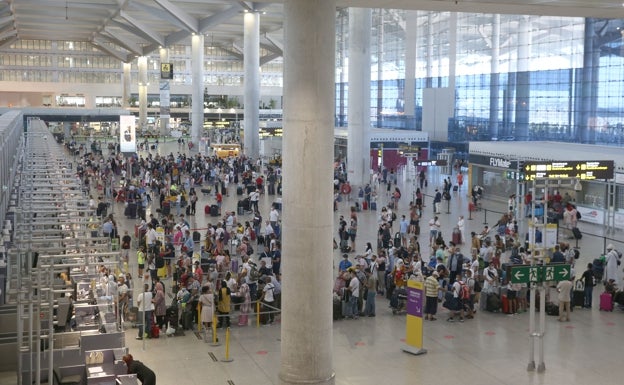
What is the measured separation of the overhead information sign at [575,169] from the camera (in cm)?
2572

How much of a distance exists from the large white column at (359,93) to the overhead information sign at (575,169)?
1660cm

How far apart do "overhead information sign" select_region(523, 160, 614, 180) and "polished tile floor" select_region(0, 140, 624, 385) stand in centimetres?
842

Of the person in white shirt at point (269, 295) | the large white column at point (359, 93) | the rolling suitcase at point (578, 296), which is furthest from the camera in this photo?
the large white column at point (359, 93)

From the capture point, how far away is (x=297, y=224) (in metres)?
12.0

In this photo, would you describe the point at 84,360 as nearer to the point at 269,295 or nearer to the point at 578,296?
the point at 269,295

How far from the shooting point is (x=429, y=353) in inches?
584

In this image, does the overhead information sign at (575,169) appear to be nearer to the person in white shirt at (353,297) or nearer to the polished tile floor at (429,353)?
the polished tile floor at (429,353)

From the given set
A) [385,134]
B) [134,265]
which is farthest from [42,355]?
[385,134]

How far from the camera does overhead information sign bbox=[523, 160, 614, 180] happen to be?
25.7 meters

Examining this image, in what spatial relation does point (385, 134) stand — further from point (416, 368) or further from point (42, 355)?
point (42, 355)

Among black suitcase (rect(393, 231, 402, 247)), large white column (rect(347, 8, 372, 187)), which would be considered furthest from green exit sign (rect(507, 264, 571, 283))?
large white column (rect(347, 8, 372, 187))

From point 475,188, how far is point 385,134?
1131 cm

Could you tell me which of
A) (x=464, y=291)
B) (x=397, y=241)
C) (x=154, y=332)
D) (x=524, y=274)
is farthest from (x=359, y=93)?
(x=524, y=274)

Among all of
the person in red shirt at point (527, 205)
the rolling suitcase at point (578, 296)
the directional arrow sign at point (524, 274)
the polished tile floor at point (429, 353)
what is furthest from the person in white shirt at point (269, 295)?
the person in red shirt at point (527, 205)
